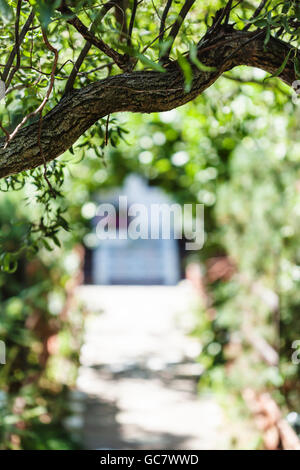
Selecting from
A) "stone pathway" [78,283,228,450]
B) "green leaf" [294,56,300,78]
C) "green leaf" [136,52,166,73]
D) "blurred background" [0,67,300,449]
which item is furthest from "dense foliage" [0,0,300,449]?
"green leaf" [136,52,166,73]

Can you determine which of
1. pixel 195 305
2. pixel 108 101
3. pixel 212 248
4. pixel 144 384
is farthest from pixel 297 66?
pixel 195 305

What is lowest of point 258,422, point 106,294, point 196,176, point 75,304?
point 258,422

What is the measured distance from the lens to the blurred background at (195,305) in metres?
3.44

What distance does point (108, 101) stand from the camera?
118 centimetres

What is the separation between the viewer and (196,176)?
532cm

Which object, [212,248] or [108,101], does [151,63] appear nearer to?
[108,101]

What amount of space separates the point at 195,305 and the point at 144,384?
167 cm

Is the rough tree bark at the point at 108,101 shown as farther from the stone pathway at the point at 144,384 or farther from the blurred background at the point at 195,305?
the stone pathway at the point at 144,384

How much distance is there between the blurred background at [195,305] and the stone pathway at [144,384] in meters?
0.03

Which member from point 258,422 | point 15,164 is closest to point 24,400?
point 258,422

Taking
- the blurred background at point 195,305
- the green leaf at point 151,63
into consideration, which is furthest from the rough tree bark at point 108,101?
the blurred background at point 195,305

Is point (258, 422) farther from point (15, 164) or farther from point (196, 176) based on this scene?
point (15, 164)

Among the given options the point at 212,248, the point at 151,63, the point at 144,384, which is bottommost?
the point at 151,63
